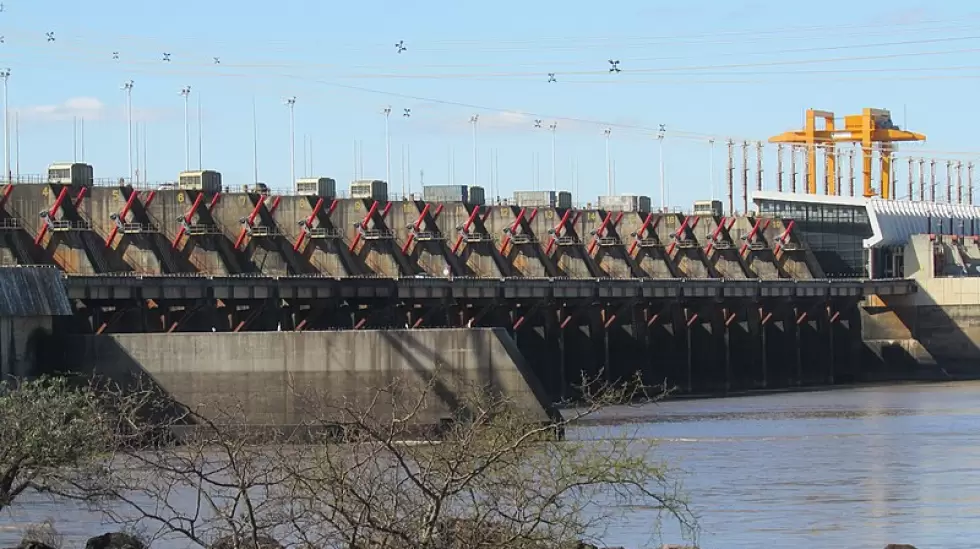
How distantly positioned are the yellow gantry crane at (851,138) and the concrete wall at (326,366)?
310 ft

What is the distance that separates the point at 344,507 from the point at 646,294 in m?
86.9

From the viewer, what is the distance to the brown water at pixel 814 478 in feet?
120

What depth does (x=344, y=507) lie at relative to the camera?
2350 cm

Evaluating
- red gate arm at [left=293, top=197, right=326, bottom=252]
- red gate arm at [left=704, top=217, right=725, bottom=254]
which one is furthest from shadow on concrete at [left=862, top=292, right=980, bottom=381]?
red gate arm at [left=293, top=197, right=326, bottom=252]

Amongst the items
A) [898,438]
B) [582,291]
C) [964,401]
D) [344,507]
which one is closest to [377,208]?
[582,291]

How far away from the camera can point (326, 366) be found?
200 ft

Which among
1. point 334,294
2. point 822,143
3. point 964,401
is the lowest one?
point 964,401

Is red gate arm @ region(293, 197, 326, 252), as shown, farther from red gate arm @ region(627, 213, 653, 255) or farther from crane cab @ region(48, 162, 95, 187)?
red gate arm @ region(627, 213, 653, 255)

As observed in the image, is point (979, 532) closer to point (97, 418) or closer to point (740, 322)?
point (97, 418)

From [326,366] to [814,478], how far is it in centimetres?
1906

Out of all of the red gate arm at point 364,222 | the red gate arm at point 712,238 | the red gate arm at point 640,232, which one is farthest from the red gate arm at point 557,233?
the red gate arm at point 364,222

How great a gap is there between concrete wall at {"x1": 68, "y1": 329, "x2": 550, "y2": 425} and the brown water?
253 inches

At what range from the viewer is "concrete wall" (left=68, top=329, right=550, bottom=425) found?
60375mm

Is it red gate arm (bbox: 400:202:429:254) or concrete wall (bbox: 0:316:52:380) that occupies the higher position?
red gate arm (bbox: 400:202:429:254)
